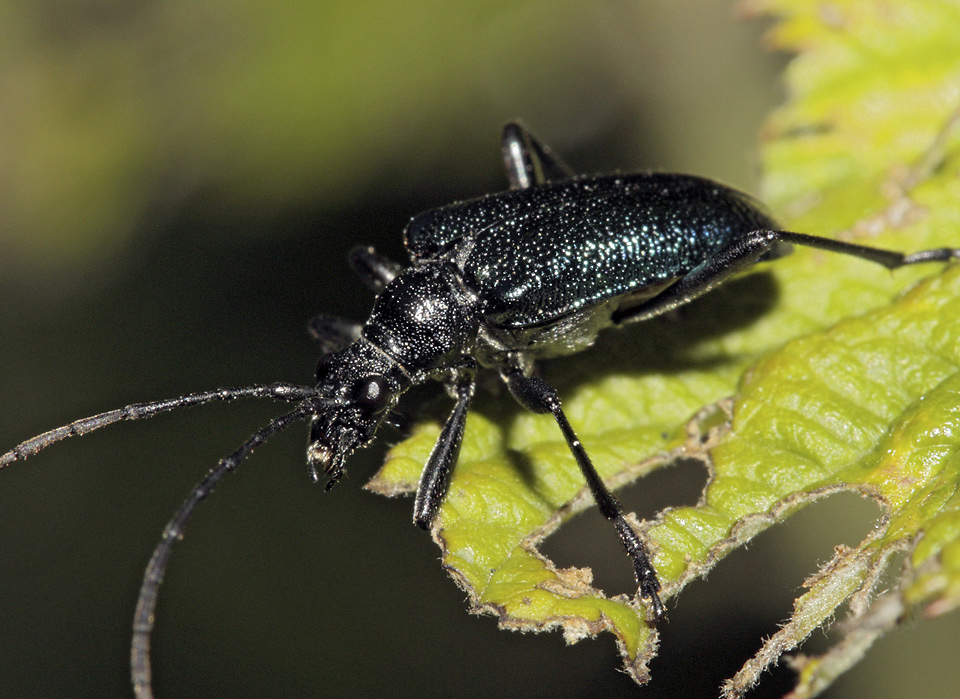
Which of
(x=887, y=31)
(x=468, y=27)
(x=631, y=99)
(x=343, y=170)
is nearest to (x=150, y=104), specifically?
(x=343, y=170)

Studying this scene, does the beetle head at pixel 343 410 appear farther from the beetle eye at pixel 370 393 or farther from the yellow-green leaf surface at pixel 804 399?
the yellow-green leaf surface at pixel 804 399

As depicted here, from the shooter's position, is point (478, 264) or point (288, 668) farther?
point (288, 668)

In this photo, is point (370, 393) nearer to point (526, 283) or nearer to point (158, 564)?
point (526, 283)

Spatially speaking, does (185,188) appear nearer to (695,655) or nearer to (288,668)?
(288,668)

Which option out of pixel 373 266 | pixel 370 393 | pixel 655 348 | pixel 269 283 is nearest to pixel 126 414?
pixel 370 393

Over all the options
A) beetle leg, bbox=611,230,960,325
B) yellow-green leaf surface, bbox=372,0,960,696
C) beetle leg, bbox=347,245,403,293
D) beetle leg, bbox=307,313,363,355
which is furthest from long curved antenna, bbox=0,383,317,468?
beetle leg, bbox=611,230,960,325
